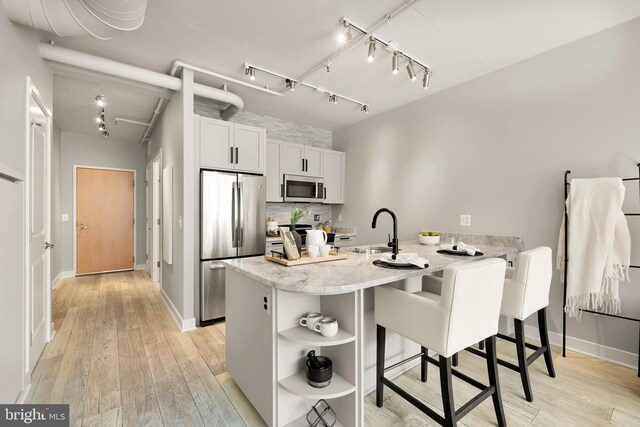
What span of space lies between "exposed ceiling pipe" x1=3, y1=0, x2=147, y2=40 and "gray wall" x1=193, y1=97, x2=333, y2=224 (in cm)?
200

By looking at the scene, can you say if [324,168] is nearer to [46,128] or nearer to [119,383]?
[46,128]

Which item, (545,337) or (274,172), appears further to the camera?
(274,172)

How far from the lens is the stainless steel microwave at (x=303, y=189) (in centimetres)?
443

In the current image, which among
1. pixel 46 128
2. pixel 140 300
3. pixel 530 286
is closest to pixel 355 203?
pixel 530 286

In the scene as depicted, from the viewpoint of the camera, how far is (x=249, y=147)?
11.7ft

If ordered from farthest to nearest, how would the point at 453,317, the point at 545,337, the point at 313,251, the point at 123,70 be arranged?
the point at 123,70 < the point at 545,337 < the point at 313,251 < the point at 453,317

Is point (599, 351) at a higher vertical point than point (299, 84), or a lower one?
lower

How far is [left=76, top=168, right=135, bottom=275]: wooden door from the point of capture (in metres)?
5.52

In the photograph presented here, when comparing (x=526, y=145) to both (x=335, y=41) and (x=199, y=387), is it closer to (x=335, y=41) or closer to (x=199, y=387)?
(x=335, y=41)

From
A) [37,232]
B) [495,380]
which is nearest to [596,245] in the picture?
[495,380]

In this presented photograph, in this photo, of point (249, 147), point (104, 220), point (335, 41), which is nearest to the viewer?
point (335, 41)

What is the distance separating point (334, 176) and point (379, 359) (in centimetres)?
349

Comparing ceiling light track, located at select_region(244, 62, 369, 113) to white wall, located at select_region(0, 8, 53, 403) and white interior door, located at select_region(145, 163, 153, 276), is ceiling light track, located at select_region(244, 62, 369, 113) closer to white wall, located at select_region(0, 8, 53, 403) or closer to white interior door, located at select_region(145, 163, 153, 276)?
white wall, located at select_region(0, 8, 53, 403)

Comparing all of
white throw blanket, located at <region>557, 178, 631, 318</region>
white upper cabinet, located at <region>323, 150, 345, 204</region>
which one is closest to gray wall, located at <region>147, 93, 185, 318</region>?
white upper cabinet, located at <region>323, 150, 345, 204</region>
